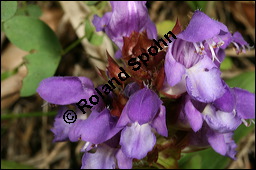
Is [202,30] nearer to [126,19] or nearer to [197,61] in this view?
[197,61]

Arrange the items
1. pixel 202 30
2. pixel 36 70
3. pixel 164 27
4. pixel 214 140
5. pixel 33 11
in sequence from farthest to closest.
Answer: pixel 164 27 → pixel 33 11 → pixel 36 70 → pixel 214 140 → pixel 202 30

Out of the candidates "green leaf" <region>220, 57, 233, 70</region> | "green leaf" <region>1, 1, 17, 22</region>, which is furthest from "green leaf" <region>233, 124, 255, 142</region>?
"green leaf" <region>1, 1, 17, 22</region>

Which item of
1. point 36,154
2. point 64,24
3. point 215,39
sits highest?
point 215,39

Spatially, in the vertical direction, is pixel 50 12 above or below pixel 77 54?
above

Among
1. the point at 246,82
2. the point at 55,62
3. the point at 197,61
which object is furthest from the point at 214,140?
the point at 55,62

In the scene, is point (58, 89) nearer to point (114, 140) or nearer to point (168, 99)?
point (114, 140)

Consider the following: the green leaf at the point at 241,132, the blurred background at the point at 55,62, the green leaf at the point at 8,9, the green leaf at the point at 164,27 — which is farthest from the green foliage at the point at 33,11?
the green leaf at the point at 241,132

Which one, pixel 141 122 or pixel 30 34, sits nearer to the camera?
pixel 141 122

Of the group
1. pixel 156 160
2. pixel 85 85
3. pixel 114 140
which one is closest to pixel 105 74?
pixel 85 85
